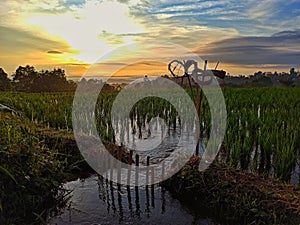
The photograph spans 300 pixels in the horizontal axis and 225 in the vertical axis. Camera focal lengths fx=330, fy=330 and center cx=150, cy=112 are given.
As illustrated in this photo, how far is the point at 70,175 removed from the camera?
431cm

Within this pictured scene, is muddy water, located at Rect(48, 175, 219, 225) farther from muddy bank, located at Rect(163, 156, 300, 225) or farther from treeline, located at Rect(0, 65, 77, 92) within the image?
treeline, located at Rect(0, 65, 77, 92)

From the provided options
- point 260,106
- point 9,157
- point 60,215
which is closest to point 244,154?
point 60,215

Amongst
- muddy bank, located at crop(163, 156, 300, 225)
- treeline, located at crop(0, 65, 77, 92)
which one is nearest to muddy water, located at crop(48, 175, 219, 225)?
muddy bank, located at crop(163, 156, 300, 225)

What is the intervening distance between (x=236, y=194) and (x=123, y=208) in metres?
1.16

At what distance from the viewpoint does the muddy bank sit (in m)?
2.90

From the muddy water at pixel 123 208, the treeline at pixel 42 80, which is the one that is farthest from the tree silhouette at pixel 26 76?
the muddy water at pixel 123 208

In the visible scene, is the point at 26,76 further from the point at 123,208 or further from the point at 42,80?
the point at 123,208

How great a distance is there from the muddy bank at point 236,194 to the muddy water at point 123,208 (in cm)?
14

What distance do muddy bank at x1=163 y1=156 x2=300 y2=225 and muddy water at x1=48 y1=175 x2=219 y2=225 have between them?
0.47 feet

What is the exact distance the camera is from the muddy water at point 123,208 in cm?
320

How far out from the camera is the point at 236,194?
3.22 metres

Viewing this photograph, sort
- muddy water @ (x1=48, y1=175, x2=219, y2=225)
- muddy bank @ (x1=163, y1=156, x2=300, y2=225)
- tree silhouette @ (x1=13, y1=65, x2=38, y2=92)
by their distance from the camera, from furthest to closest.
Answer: tree silhouette @ (x1=13, y1=65, x2=38, y2=92) → muddy water @ (x1=48, y1=175, x2=219, y2=225) → muddy bank @ (x1=163, y1=156, x2=300, y2=225)

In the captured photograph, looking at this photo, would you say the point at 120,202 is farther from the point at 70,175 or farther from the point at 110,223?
the point at 70,175

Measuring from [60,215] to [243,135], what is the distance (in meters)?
3.14
